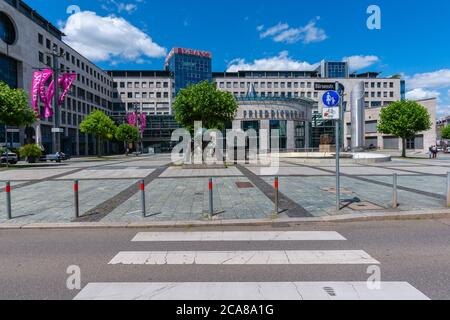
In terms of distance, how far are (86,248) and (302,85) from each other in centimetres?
8438

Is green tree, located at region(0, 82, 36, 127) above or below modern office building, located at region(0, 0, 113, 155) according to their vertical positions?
below

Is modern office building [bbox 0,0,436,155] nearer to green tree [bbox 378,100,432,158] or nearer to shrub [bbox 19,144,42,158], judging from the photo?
green tree [bbox 378,100,432,158]

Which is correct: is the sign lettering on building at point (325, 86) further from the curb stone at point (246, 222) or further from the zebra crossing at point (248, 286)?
the zebra crossing at point (248, 286)

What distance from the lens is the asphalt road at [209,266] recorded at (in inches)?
149

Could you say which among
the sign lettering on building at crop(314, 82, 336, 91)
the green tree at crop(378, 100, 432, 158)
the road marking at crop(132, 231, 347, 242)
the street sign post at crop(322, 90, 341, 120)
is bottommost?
the road marking at crop(132, 231, 347, 242)

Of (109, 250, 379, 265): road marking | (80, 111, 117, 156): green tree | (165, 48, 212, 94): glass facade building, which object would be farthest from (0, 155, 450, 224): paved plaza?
(165, 48, 212, 94): glass facade building

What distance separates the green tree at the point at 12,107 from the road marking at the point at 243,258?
78.9ft

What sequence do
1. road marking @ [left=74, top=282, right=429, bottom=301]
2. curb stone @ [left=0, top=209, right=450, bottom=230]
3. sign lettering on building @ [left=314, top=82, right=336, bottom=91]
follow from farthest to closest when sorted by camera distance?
sign lettering on building @ [left=314, top=82, right=336, bottom=91] → curb stone @ [left=0, top=209, right=450, bottom=230] → road marking @ [left=74, top=282, right=429, bottom=301]

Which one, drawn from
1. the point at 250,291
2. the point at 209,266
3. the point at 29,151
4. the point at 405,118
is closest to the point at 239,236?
the point at 209,266

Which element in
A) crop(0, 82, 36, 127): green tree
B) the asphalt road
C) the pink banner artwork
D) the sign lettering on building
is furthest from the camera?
the pink banner artwork

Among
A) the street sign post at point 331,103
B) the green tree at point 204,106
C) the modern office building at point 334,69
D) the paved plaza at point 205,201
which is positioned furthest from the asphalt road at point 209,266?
the modern office building at point 334,69

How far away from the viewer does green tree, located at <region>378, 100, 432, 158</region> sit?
30.0m

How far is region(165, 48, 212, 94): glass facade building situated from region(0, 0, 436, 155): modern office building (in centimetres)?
28
